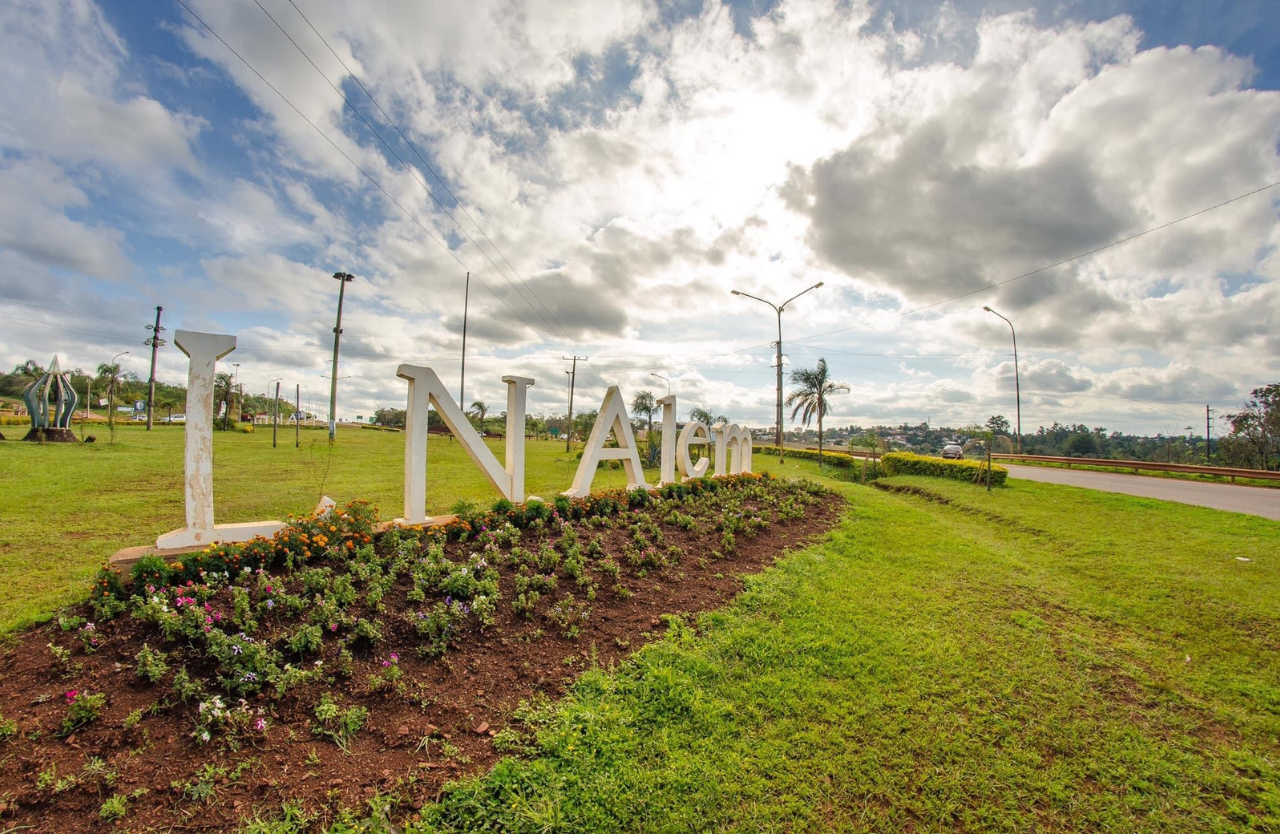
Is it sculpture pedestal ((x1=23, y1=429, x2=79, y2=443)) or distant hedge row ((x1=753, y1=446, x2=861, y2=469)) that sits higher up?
sculpture pedestal ((x1=23, y1=429, x2=79, y2=443))

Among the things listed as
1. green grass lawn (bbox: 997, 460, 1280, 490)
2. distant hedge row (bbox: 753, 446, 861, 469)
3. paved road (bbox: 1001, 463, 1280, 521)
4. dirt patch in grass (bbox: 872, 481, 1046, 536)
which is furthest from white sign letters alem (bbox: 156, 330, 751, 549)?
green grass lawn (bbox: 997, 460, 1280, 490)

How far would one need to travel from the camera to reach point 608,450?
841 cm

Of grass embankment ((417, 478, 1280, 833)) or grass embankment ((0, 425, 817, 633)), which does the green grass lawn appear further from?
grass embankment ((0, 425, 817, 633))

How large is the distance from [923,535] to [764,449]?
29.5 meters

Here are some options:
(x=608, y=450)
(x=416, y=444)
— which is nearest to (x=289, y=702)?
(x=416, y=444)

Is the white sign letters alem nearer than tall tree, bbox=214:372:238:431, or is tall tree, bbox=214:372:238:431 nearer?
the white sign letters alem

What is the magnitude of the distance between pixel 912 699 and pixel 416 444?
5.62 m

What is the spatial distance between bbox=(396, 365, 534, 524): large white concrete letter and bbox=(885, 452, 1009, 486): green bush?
51.0 ft

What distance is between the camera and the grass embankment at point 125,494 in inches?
192

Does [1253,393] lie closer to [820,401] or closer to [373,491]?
[820,401]

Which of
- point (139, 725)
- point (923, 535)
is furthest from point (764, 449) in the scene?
point (139, 725)

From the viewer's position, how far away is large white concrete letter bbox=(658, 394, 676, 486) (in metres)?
10.1

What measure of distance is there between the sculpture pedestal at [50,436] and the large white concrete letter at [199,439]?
21.1 metres

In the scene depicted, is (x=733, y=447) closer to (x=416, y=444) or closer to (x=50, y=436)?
(x=416, y=444)
